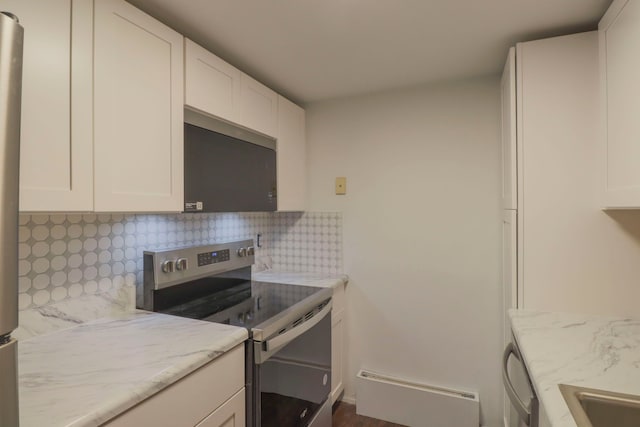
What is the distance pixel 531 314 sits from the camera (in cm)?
141

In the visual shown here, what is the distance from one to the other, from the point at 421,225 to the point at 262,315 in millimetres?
1214

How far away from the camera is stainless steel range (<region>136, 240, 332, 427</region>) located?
133 cm

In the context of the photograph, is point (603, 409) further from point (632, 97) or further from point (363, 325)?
point (363, 325)

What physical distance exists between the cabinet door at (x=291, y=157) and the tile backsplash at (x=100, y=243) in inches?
12.7

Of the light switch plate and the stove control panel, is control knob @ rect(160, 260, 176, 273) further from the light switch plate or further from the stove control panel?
the light switch plate

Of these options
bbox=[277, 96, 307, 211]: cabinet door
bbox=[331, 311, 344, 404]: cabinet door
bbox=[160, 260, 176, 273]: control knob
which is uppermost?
bbox=[277, 96, 307, 211]: cabinet door

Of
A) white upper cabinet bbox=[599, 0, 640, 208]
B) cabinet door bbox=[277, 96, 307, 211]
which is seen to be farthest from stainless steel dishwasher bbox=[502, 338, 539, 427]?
cabinet door bbox=[277, 96, 307, 211]

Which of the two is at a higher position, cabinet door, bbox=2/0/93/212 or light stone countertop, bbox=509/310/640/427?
cabinet door, bbox=2/0/93/212

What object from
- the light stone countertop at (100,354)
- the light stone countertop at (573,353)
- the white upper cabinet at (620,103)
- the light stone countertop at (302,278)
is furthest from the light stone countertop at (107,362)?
the white upper cabinet at (620,103)

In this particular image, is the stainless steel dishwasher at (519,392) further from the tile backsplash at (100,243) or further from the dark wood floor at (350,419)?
the tile backsplash at (100,243)

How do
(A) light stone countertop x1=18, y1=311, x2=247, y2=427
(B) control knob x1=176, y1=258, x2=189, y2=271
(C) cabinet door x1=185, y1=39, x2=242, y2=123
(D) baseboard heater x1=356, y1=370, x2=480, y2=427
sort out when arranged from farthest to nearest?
(D) baseboard heater x1=356, y1=370, x2=480, y2=427, (B) control knob x1=176, y1=258, x2=189, y2=271, (C) cabinet door x1=185, y1=39, x2=242, y2=123, (A) light stone countertop x1=18, y1=311, x2=247, y2=427

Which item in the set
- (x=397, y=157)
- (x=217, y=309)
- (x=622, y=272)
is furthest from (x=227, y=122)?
(x=622, y=272)

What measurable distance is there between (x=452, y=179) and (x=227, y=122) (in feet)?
4.57

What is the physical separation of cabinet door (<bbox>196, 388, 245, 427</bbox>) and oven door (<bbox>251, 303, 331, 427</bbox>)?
0.06 metres
